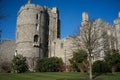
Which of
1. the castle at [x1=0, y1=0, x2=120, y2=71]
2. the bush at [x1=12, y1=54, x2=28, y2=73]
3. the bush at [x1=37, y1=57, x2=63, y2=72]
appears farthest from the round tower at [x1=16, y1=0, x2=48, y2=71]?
the bush at [x1=12, y1=54, x2=28, y2=73]

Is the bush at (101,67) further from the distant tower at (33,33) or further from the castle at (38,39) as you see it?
the distant tower at (33,33)

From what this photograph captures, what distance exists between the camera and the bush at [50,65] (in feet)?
130

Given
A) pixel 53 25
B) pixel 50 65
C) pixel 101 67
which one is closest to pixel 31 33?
pixel 53 25

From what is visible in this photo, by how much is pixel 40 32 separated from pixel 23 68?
9.98 meters

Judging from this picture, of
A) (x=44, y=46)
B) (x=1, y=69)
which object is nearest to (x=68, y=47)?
(x=44, y=46)

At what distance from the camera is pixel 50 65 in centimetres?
3922

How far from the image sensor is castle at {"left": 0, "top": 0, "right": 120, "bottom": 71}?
42406 mm

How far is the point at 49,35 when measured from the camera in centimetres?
4797

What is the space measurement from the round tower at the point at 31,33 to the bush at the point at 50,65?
219 cm

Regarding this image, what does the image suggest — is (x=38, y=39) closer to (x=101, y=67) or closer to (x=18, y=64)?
(x=18, y=64)

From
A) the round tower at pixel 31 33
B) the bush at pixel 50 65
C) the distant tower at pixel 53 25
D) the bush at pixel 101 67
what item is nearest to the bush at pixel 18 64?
the round tower at pixel 31 33

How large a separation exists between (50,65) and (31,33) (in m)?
9.41

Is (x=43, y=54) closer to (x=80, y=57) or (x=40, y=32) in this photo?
(x=40, y=32)

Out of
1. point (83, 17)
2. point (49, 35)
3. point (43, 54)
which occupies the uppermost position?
point (83, 17)
